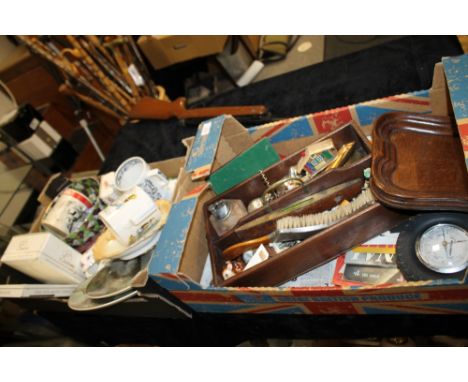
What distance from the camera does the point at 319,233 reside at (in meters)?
0.86

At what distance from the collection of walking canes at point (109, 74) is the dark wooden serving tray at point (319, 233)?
0.78 meters

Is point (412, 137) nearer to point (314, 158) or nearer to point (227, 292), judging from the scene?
point (314, 158)

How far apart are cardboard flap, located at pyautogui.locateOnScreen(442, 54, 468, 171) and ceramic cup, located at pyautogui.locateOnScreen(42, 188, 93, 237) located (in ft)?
3.52

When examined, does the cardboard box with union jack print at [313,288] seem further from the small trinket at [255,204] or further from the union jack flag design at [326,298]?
the small trinket at [255,204]

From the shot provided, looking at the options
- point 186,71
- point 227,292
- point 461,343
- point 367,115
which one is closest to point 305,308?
point 227,292

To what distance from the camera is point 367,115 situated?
104 centimetres

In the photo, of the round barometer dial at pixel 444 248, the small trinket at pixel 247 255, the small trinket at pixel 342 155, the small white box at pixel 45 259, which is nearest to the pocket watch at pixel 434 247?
the round barometer dial at pixel 444 248

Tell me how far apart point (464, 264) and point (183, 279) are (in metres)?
0.57

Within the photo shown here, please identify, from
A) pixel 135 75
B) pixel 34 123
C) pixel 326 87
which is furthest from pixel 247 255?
pixel 34 123

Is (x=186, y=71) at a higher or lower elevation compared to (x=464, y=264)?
higher

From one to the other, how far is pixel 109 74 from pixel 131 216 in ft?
3.60

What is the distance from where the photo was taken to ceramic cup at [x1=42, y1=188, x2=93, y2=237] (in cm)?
123

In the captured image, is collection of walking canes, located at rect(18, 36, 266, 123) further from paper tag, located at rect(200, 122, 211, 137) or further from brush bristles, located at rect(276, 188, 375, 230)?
brush bristles, located at rect(276, 188, 375, 230)
